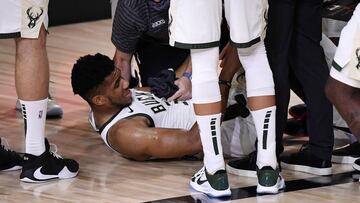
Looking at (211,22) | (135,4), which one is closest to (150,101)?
(135,4)

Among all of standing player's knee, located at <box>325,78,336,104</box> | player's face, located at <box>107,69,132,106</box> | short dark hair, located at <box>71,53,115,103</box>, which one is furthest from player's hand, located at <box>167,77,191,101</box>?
standing player's knee, located at <box>325,78,336,104</box>

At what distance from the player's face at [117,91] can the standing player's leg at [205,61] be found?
680mm

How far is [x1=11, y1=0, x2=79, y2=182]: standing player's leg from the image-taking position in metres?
4.28

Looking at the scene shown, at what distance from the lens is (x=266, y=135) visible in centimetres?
418

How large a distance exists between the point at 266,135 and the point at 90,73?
913 mm

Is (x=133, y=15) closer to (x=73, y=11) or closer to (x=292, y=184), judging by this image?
(x=292, y=184)

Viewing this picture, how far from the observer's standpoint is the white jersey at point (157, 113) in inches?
185

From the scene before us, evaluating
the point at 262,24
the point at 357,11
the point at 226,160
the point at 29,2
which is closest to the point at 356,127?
the point at 357,11

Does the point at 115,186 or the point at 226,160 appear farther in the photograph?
the point at 226,160

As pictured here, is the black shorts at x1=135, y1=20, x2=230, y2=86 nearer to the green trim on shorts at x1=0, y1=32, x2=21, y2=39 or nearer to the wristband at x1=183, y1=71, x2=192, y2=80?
the wristband at x1=183, y1=71, x2=192, y2=80

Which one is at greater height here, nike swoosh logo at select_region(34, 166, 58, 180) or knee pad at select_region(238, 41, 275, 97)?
knee pad at select_region(238, 41, 275, 97)

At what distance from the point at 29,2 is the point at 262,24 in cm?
94

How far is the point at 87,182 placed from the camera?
4.43 meters

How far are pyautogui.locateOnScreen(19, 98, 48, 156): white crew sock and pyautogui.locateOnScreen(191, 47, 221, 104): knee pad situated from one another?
0.71m
